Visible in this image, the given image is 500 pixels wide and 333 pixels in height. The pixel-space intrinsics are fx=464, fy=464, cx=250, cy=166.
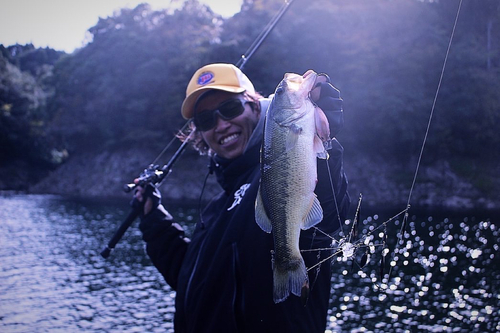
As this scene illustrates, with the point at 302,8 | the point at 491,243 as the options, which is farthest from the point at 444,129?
the point at 491,243

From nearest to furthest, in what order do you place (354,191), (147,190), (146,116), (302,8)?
(147,190), (354,191), (302,8), (146,116)

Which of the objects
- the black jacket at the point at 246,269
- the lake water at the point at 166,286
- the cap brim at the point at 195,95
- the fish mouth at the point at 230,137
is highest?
the cap brim at the point at 195,95

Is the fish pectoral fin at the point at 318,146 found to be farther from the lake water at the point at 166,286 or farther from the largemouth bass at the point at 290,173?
the lake water at the point at 166,286

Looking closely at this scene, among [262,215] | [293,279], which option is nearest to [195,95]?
[262,215]

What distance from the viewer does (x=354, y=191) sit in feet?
135

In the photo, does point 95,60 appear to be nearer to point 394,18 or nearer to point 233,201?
point 394,18

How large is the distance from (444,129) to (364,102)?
7956 millimetres

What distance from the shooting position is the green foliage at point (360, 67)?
139ft

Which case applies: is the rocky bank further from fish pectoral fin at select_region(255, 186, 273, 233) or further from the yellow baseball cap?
fish pectoral fin at select_region(255, 186, 273, 233)

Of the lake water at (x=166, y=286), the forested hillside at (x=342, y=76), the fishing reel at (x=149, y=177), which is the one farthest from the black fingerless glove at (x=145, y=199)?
the forested hillside at (x=342, y=76)

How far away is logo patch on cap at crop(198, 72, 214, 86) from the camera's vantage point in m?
3.80

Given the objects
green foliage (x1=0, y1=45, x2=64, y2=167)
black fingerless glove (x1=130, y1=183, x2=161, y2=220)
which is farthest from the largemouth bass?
green foliage (x1=0, y1=45, x2=64, y2=167)

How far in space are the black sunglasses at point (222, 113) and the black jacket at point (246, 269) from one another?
31cm

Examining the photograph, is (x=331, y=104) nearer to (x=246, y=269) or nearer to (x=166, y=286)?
(x=246, y=269)
